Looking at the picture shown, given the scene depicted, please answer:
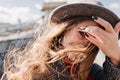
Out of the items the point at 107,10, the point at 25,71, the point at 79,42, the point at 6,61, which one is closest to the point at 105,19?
the point at 107,10

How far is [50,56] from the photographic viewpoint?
2730mm

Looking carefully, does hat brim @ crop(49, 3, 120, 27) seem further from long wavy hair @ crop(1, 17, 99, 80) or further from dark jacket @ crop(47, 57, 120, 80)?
dark jacket @ crop(47, 57, 120, 80)

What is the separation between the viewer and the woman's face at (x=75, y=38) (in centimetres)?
265

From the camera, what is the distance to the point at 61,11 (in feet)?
8.87

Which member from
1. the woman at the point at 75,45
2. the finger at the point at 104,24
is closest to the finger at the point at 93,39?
the woman at the point at 75,45

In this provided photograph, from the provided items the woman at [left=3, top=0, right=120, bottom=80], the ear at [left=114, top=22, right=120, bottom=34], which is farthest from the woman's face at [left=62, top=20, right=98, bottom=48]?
the ear at [left=114, top=22, right=120, bottom=34]

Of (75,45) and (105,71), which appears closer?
(75,45)

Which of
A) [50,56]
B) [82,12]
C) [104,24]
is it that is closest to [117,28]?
[104,24]

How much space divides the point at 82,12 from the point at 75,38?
18cm

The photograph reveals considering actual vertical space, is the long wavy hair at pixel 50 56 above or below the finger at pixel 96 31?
below

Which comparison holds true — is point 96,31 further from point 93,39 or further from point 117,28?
point 117,28

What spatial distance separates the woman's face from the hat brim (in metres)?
0.07

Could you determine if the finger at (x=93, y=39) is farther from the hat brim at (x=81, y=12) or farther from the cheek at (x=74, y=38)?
the hat brim at (x=81, y=12)

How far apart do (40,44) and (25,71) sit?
0.71 ft
